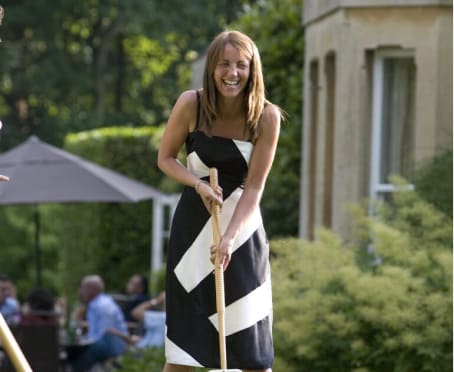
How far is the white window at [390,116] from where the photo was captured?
13.4m

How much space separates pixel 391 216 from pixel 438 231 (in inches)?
53.7

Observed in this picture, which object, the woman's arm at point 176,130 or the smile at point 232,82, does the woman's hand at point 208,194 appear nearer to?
the woman's arm at point 176,130

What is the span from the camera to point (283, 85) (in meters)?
17.3

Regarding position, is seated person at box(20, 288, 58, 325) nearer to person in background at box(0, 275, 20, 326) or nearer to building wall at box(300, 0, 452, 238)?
person in background at box(0, 275, 20, 326)

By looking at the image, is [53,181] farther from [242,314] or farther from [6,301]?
[242,314]

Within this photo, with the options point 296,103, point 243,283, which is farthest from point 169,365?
point 296,103

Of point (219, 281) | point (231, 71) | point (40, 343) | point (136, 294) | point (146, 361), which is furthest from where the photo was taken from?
point (136, 294)

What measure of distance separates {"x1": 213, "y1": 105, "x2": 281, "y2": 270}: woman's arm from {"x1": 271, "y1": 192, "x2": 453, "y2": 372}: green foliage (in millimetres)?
3103

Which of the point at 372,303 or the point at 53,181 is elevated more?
the point at 53,181

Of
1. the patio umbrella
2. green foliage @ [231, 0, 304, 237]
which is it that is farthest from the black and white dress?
green foliage @ [231, 0, 304, 237]

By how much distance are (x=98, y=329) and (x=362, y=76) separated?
3.78 meters

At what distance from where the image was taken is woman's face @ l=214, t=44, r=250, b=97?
5.92 meters

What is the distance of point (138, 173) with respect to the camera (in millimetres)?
26547

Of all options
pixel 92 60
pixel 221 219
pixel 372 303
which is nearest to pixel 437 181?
pixel 372 303
